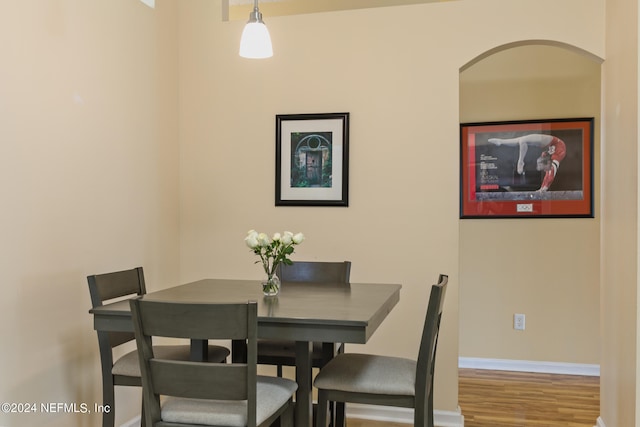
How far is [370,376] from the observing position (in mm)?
2076

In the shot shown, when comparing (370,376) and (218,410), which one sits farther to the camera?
(370,376)

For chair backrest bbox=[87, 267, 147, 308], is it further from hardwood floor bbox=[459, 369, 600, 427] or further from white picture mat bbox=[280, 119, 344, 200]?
hardwood floor bbox=[459, 369, 600, 427]

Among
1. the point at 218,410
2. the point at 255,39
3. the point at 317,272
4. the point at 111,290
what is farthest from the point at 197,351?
the point at 255,39

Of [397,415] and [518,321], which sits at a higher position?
[518,321]

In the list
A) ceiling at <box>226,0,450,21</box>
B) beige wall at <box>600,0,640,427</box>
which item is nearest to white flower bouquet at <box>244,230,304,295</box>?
beige wall at <box>600,0,640,427</box>

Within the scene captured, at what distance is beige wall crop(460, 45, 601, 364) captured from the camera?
→ 402cm

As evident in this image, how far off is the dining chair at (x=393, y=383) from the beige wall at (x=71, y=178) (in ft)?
3.84

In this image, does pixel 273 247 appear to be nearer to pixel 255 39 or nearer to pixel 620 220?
pixel 255 39

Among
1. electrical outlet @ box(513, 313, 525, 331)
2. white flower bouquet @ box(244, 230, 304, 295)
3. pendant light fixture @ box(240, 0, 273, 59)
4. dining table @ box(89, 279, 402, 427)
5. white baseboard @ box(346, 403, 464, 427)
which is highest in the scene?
pendant light fixture @ box(240, 0, 273, 59)

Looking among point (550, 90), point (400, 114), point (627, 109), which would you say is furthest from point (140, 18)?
point (550, 90)

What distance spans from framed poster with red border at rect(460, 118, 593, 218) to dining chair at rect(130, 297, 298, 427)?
2.89 metres

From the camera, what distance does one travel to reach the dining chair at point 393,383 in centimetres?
198

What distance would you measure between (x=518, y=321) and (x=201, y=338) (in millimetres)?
3120

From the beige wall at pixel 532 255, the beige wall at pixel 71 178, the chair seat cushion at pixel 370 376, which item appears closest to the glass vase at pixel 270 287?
the chair seat cushion at pixel 370 376
